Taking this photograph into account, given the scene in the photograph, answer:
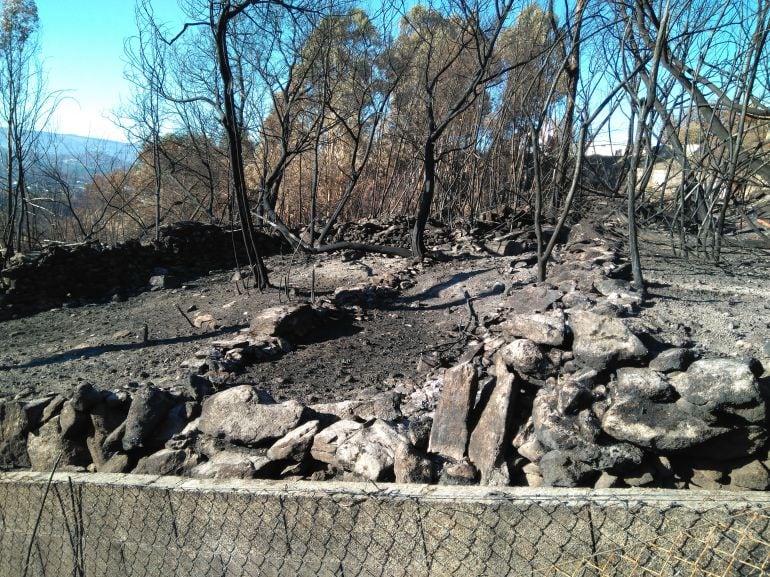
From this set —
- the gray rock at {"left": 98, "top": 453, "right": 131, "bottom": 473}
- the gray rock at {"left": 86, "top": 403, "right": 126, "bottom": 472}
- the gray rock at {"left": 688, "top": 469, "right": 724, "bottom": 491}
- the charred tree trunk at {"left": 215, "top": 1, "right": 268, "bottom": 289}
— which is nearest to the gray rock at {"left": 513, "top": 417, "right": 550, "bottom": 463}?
the gray rock at {"left": 688, "top": 469, "right": 724, "bottom": 491}

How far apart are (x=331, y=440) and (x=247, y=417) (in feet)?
1.86

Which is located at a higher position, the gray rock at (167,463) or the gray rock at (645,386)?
the gray rock at (645,386)

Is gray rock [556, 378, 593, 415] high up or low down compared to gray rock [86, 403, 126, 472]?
up

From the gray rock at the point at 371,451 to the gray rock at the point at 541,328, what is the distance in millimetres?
1055

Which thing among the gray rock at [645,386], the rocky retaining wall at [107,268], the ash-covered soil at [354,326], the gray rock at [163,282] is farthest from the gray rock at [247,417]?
the gray rock at [163,282]

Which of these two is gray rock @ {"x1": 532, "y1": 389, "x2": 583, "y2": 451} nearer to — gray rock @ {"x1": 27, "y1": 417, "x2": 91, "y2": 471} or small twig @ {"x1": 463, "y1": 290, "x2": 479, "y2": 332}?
small twig @ {"x1": 463, "y1": 290, "x2": 479, "y2": 332}

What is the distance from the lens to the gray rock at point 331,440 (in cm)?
326

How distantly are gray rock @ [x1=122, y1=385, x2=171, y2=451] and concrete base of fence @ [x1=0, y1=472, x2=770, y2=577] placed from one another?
38 centimetres

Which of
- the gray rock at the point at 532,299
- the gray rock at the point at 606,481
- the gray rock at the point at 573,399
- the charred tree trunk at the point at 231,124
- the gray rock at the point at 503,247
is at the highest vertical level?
the charred tree trunk at the point at 231,124

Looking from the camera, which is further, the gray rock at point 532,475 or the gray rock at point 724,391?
the gray rock at point 532,475

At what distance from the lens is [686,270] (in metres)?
5.43

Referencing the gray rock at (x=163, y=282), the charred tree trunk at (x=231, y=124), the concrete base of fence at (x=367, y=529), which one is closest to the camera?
the concrete base of fence at (x=367, y=529)

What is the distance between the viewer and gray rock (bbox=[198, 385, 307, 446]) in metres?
3.51

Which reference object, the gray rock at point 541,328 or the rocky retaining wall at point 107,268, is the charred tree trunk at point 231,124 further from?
the gray rock at point 541,328
